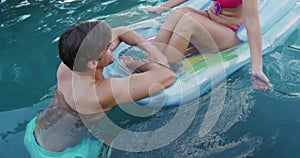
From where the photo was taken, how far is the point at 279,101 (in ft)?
8.34

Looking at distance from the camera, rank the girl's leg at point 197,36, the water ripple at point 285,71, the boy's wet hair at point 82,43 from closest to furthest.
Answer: the boy's wet hair at point 82,43 → the girl's leg at point 197,36 → the water ripple at point 285,71

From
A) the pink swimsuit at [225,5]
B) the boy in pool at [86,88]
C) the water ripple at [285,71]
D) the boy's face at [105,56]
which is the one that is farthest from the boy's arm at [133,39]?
the water ripple at [285,71]

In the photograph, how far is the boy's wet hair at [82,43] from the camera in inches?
65.4

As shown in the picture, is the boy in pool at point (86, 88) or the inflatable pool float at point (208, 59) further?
the inflatable pool float at point (208, 59)

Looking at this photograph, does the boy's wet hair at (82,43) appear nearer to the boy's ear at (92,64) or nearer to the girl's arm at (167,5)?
the boy's ear at (92,64)

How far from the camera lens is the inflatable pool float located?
2.13 meters

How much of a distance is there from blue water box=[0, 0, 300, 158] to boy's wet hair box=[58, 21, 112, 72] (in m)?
0.60

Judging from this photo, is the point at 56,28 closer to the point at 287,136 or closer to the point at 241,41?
the point at 241,41

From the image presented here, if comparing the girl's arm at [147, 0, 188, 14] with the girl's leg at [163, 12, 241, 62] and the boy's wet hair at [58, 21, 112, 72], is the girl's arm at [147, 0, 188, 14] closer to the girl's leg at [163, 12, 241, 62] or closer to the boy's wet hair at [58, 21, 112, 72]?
the girl's leg at [163, 12, 241, 62]

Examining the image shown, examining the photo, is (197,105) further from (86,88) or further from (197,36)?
(86,88)

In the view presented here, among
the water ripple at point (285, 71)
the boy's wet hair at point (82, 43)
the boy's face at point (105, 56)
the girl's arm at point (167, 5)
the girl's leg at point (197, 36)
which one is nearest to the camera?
the boy's wet hair at point (82, 43)

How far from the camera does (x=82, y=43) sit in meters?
1.67

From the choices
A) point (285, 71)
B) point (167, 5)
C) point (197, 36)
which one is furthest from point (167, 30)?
point (285, 71)

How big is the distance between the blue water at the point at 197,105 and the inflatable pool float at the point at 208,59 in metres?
0.15
